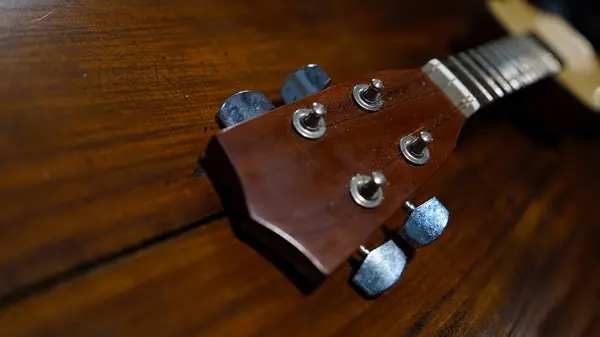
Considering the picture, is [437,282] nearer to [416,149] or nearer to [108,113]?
[416,149]

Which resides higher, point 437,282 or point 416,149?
point 416,149

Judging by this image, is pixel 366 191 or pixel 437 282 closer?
pixel 366 191

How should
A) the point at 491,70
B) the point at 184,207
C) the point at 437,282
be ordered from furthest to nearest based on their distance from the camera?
the point at 491,70 < the point at 437,282 < the point at 184,207

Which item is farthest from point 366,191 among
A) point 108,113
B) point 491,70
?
point 491,70

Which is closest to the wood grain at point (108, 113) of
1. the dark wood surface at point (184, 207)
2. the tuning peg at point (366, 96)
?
the dark wood surface at point (184, 207)

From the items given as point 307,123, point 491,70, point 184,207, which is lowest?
point 184,207

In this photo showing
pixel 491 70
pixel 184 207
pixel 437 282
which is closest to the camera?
pixel 184 207

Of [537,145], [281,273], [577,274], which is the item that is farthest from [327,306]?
[537,145]

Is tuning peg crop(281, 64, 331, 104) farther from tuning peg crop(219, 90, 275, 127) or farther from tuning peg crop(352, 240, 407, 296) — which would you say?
tuning peg crop(352, 240, 407, 296)
